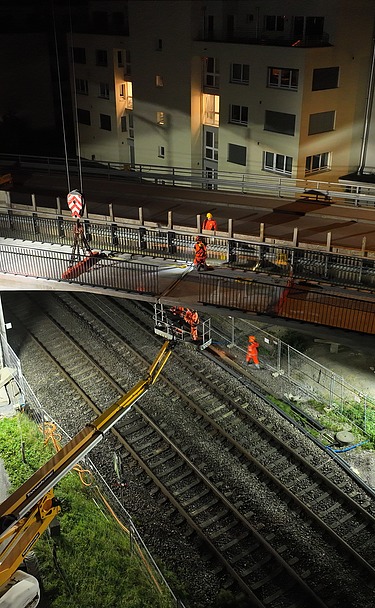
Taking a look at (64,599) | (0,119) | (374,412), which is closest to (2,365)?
(64,599)

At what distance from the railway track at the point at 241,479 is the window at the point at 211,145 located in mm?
9216

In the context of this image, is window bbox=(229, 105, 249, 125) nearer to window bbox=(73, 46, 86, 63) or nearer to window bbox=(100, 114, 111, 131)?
window bbox=(100, 114, 111, 131)

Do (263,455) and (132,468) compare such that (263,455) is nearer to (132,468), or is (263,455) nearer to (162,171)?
(132,468)

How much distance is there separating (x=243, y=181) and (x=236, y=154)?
1.70 m

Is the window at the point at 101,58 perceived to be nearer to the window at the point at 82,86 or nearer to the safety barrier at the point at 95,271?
the window at the point at 82,86

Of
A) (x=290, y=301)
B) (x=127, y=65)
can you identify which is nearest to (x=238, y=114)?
(x=127, y=65)

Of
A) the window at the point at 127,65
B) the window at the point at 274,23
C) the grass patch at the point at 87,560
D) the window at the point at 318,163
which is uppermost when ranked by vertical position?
the window at the point at 274,23

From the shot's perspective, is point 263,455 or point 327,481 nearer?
point 327,481

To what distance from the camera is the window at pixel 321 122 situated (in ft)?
63.2

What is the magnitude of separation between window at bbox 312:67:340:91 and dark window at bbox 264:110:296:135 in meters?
1.14

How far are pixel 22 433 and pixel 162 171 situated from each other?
1273 centimetres

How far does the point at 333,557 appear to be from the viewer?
1001 cm

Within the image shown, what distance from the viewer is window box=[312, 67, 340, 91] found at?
1858 cm

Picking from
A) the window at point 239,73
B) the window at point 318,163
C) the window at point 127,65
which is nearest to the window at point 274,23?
the window at point 239,73
